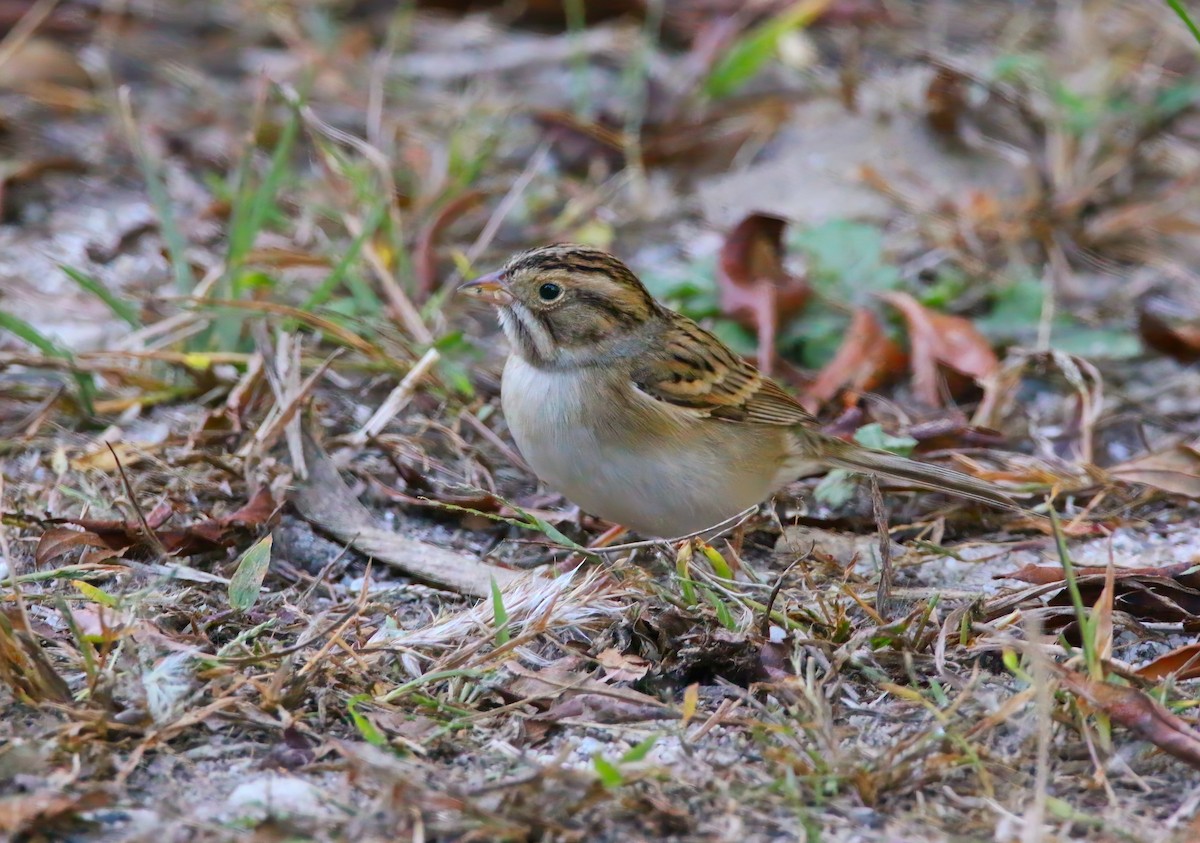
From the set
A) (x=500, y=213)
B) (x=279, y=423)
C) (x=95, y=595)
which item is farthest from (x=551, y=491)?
(x=95, y=595)

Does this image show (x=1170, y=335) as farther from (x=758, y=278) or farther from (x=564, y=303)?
(x=564, y=303)

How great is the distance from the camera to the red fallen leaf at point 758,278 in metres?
5.03

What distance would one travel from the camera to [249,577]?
3.27 m

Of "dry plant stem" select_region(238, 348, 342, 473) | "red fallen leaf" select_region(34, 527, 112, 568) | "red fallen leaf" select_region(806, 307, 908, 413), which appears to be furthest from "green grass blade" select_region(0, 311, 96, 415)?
"red fallen leaf" select_region(806, 307, 908, 413)

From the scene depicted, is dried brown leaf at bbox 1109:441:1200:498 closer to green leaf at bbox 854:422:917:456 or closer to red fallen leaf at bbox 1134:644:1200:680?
green leaf at bbox 854:422:917:456

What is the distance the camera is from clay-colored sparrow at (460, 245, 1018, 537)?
3791 millimetres

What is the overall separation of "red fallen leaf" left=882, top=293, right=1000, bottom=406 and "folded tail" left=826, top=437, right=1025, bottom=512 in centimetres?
68

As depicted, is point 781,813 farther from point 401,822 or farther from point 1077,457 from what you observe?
point 1077,457

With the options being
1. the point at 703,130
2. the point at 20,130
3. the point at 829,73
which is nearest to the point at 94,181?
the point at 20,130

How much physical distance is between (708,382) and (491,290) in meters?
0.67

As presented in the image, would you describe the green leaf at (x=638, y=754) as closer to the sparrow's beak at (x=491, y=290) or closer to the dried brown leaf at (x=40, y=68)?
the sparrow's beak at (x=491, y=290)

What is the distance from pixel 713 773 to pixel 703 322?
2652 mm

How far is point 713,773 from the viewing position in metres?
2.68

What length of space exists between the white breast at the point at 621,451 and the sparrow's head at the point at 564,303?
87 mm
